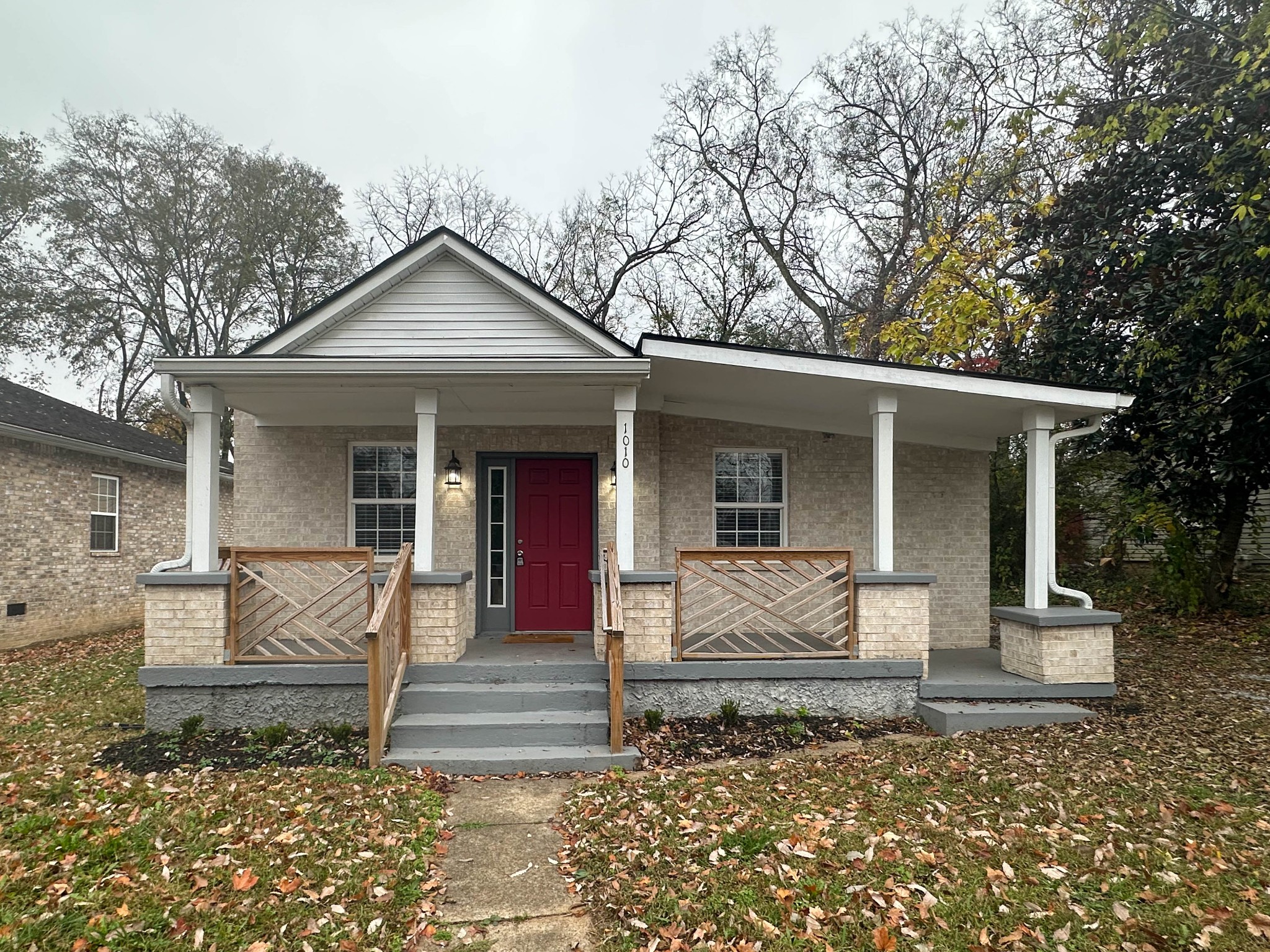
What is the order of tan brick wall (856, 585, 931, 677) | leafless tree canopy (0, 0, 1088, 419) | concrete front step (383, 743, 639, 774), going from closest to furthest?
1. concrete front step (383, 743, 639, 774)
2. tan brick wall (856, 585, 931, 677)
3. leafless tree canopy (0, 0, 1088, 419)

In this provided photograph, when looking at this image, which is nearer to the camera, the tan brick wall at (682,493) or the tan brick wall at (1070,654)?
A: the tan brick wall at (1070,654)

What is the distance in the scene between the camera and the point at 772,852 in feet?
12.8

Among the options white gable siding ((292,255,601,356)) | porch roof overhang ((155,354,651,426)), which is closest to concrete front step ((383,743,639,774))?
porch roof overhang ((155,354,651,426))

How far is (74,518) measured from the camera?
11.9 m

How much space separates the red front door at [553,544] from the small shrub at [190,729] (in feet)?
11.0

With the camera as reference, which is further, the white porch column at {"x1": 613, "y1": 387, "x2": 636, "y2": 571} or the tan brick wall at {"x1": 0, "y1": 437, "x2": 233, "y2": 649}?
the tan brick wall at {"x1": 0, "y1": 437, "x2": 233, "y2": 649}

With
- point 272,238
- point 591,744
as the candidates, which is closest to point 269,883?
point 591,744

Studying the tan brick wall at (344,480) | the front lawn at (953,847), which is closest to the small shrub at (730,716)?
the front lawn at (953,847)

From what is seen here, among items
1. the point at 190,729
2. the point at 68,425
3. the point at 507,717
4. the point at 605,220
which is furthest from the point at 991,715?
the point at 605,220

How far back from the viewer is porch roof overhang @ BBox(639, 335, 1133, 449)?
6.68m

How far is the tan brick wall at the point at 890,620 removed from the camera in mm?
6578

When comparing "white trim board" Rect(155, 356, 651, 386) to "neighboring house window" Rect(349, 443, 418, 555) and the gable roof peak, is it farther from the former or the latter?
"neighboring house window" Rect(349, 443, 418, 555)

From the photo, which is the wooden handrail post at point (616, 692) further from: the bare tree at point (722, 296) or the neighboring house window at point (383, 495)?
the bare tree at point (722, 296)

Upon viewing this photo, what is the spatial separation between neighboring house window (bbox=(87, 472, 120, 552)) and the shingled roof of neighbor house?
0.69m
